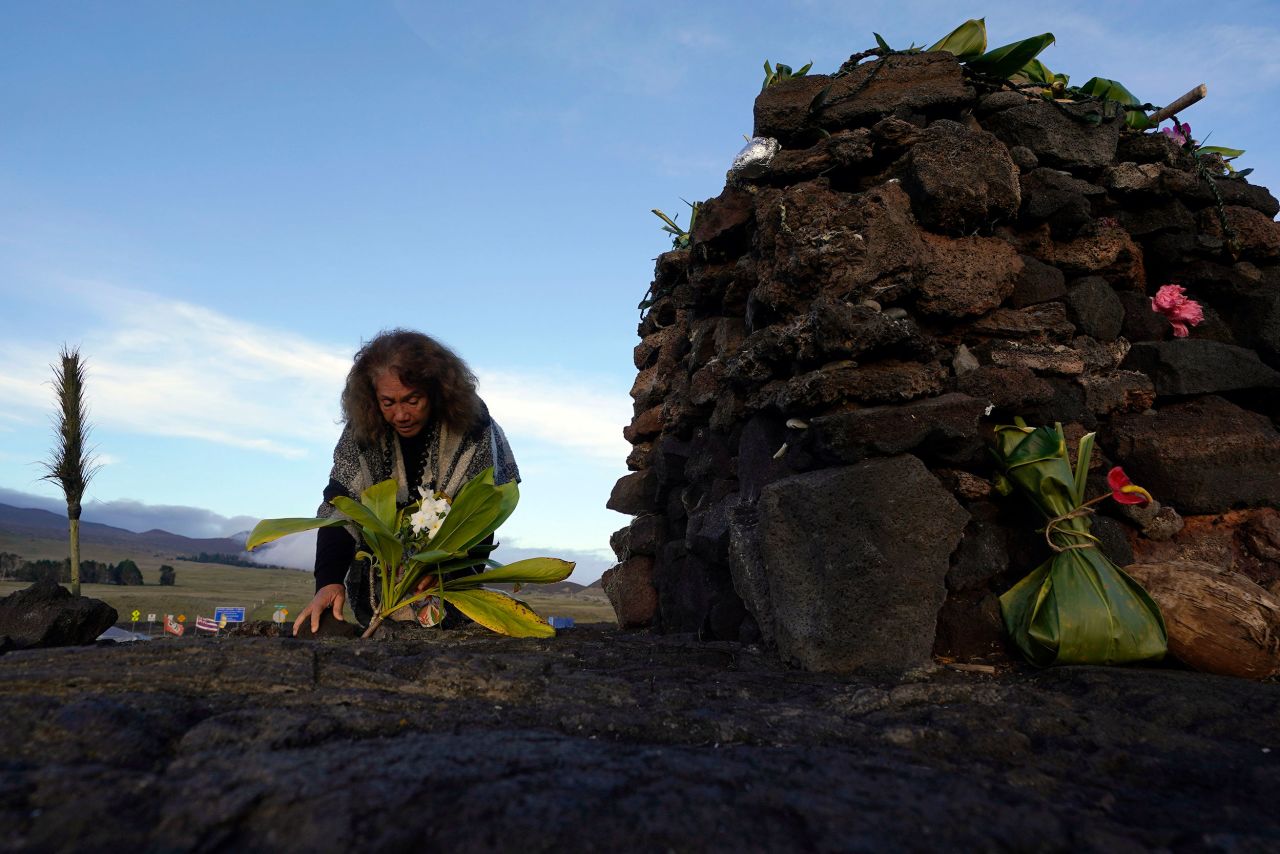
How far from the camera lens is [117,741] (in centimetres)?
125

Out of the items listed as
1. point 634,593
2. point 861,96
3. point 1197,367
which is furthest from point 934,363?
point 634,593

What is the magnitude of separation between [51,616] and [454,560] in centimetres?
184

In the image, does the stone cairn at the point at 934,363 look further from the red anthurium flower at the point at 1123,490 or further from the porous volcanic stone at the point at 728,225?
the red anthurium flower at the point at 1123,490

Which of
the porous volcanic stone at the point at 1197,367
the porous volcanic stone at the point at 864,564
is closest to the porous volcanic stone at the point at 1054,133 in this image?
the porous volcanic stone at the point at 1197,367

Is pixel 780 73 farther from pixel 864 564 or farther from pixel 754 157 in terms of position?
pixel 864 564

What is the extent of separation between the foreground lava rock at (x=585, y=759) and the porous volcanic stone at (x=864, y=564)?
15.3 inches

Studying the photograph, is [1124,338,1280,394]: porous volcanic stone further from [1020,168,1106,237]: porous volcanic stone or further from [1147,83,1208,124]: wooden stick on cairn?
[1147,83,1208,124]: wooden stick on cairn

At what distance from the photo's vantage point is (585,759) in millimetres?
1244

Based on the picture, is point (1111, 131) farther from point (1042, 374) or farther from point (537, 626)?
point (537, 626)

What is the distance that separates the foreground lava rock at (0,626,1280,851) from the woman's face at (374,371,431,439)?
1673 mm

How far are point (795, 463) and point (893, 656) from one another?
758 millimetres

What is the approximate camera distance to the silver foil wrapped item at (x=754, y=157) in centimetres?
376

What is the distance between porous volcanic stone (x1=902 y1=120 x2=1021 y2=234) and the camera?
3.28m

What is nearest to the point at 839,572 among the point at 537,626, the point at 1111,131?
the point at 537,626
